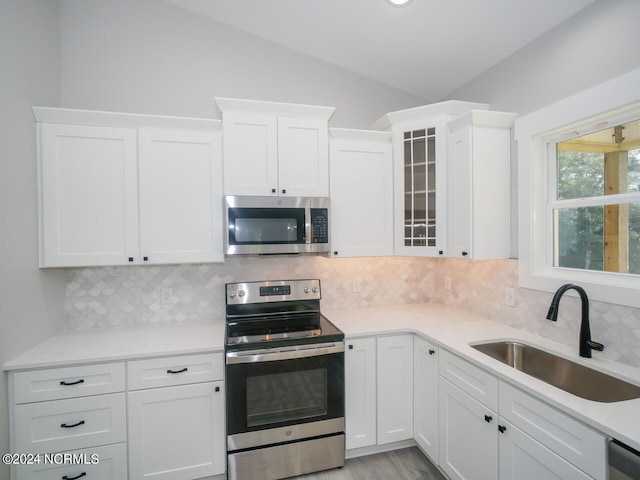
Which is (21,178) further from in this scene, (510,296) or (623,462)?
(510,296)

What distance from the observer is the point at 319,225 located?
2.22 meters

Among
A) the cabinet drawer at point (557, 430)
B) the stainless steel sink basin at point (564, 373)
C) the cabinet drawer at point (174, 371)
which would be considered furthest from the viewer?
the cabinet drawer at point (174, 371)

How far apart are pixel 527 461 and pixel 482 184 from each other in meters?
1.52

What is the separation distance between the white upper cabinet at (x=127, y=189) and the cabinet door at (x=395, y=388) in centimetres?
130

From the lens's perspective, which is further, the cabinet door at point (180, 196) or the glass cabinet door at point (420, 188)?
the glass cabinet door at point (420, 188)

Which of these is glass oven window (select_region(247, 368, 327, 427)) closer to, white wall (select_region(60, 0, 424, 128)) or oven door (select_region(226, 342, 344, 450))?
oven door (select_region(226, 342, 344, 450))

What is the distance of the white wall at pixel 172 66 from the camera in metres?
2.20

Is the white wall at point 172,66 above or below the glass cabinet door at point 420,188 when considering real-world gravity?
above

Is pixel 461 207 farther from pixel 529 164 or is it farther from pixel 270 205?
pixel 270 205

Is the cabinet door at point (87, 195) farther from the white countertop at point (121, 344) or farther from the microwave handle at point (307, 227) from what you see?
the microwave handle at point (307, 227)

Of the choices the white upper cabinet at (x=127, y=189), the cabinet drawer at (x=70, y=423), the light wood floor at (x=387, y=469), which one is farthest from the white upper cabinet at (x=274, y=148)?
the light wood floor at (x=387, y=469)

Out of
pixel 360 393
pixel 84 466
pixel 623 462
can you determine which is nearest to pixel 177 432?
pixel 84 466

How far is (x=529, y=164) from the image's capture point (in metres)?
2.02

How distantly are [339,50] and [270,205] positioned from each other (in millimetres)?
1378
